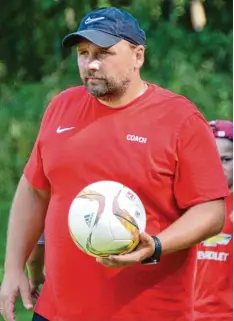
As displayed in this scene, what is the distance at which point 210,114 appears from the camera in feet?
34.8

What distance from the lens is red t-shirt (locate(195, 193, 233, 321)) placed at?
564 centimetres

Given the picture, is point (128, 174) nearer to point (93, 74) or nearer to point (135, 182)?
point (135, 182)

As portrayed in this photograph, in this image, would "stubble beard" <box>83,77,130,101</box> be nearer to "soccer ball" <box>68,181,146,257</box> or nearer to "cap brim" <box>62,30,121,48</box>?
"cap brim" <box>62,30,121,48</box>

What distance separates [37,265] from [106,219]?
2.64ft

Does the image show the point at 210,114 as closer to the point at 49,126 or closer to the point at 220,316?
the point at 220,316

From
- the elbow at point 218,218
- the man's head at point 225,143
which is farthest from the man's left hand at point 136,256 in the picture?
the man's head at point 225,143

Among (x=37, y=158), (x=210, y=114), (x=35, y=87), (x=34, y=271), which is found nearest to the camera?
(x=37, y=158)

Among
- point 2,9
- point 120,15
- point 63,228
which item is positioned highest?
point 120,15

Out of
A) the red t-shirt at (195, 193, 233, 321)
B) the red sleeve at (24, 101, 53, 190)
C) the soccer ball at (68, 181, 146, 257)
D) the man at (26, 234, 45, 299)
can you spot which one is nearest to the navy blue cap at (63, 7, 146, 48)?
the red sleeve at (24, 101, 53, 190)

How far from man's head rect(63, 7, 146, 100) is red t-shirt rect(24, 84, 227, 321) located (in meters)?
0.11

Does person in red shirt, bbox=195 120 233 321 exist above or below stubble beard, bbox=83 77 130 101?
below

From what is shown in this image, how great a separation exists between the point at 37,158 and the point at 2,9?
805 cm

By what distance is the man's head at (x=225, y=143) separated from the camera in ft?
19.2

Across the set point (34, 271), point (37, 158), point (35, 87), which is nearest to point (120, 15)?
point (37, 158)
